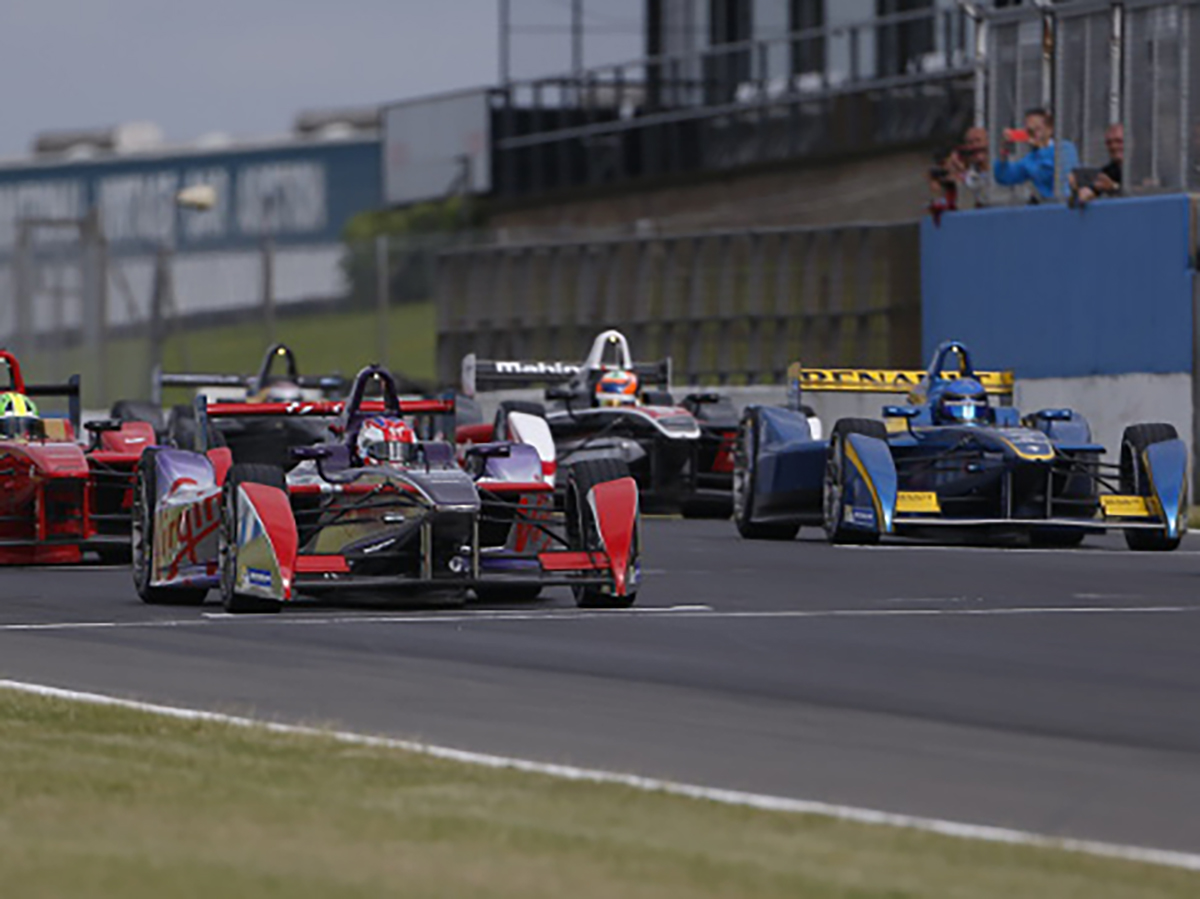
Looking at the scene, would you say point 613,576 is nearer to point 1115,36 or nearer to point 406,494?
point 406,494

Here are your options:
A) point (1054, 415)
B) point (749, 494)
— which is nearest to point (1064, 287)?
point (1054, 415)

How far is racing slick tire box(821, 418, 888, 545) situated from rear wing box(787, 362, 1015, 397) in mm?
1302

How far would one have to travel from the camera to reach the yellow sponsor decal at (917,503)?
2339cm

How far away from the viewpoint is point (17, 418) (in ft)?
76.0

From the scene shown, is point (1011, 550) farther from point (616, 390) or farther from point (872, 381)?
Result: point (616, 390)

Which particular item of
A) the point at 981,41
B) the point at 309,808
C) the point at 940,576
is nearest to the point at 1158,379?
the point at 981,41

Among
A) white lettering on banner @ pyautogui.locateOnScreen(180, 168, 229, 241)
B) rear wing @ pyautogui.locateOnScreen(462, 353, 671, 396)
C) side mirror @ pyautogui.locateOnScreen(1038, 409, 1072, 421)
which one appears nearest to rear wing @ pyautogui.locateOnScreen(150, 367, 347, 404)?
rear wing @ pyautogui.locateOnScreen(462, 353, 671, 396)

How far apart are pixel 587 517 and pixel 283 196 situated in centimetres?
8044

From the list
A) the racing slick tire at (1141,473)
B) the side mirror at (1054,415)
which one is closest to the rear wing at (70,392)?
the side mirror at (1054,415)

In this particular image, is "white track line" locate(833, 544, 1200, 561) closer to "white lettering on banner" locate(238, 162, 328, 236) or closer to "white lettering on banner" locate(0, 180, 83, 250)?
"white lettering on banner" locate(238, 162, 328, 236)

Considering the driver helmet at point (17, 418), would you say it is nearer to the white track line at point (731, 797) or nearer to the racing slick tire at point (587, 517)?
the racing slick tire at point (587, 517)

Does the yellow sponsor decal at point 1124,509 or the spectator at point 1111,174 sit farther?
the spectator at point 1111,174

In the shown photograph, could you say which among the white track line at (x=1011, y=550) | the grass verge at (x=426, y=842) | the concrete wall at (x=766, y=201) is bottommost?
the white track line at (x=1011, y=550)

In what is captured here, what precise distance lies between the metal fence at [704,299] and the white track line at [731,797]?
2308 centimetres
